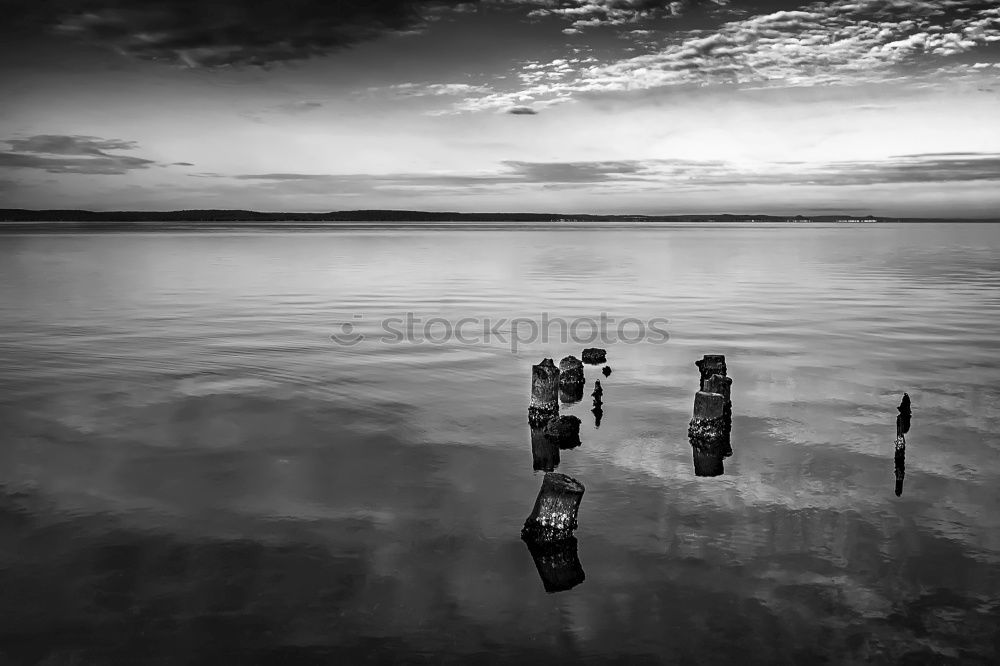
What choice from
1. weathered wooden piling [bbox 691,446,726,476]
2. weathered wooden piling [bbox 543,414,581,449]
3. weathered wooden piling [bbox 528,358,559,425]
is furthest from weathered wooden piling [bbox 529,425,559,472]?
weathered wooden piling [bbox 691,446,726,476]

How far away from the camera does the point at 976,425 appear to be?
1697cm

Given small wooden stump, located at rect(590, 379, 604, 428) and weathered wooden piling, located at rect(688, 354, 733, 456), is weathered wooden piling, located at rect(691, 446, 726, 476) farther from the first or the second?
small wooden stump, located at rect(590, 379, 604, 428)

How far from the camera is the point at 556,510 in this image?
35.6ft

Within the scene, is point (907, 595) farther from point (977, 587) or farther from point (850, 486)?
point (850, 486)

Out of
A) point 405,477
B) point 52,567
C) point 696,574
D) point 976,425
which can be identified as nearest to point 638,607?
point 696,574

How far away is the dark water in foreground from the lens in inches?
337

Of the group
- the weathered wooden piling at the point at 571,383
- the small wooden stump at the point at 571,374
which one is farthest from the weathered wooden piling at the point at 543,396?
the small wooden stump at the point at 571,374

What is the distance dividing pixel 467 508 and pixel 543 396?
5.29m

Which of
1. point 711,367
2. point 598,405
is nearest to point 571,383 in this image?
A: point 598,405

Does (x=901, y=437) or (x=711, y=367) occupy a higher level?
(x=711, y=367)

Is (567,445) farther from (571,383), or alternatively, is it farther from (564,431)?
(571,383)

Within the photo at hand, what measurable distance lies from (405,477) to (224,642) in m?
5.69

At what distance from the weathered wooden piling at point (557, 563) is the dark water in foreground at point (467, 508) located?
162 mm

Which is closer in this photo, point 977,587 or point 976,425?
point 977,587
